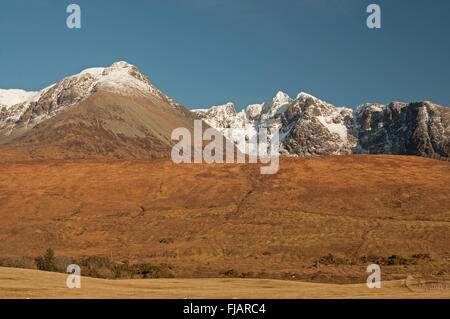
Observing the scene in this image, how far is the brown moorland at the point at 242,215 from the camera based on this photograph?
44.5m

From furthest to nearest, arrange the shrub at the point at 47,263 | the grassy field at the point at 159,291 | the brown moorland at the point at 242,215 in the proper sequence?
1. the brown moorland at the point at 242,215
2. the shrub at the point at 47,263
3. the grassy field at the point at 159,291

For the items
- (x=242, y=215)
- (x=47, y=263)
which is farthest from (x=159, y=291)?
(x=242, y=215)

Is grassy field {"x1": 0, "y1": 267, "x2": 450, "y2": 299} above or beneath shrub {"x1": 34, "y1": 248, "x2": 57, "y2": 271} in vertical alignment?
above

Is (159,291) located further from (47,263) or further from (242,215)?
(242,215)

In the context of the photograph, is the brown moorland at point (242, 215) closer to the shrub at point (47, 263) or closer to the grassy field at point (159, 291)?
the shrub at point (47, 263)

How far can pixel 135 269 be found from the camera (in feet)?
127

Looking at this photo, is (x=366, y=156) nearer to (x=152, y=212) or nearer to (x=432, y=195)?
(x=432, y=195)

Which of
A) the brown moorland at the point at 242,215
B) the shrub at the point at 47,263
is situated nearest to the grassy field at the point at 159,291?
the shrub at the point at 47,263

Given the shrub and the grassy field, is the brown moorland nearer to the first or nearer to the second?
the shrub

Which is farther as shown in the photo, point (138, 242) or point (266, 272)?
point (138, 242)

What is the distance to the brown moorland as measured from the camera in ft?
146

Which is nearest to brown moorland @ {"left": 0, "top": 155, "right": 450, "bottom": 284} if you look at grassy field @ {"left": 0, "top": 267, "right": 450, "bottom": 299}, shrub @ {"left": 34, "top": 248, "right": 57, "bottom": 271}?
shrub @ {"left": 34, "top": 248, "right": 57, "bottom": 271}
